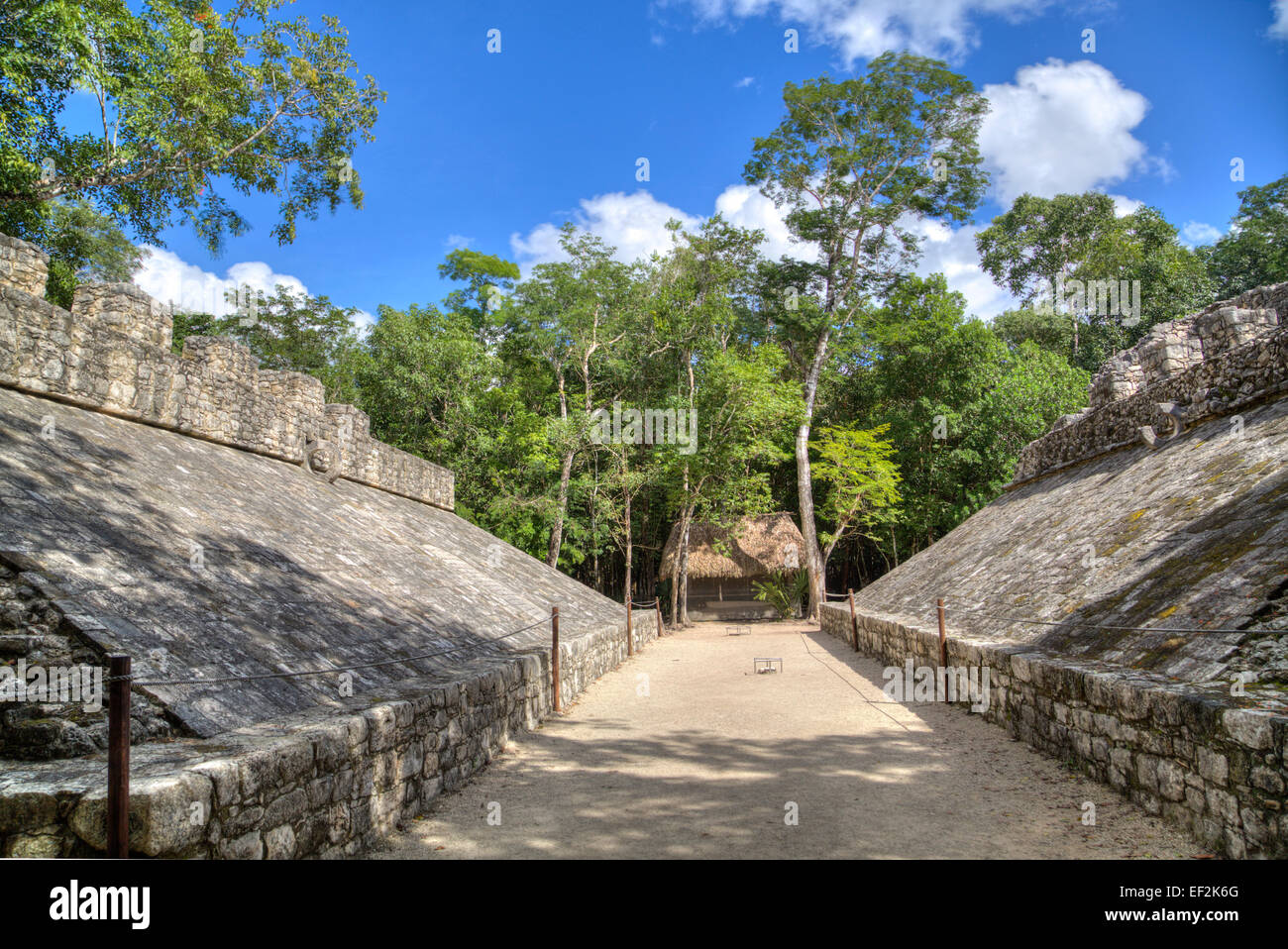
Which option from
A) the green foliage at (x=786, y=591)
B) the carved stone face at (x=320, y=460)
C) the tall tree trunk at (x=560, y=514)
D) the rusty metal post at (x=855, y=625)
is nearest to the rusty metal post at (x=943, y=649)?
the rusty metal post at (x=855, y=625)

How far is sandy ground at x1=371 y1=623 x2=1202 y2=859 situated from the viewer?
3.99 m

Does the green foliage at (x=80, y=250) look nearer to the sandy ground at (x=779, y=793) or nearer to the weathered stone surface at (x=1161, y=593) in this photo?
the sandy ground at (x=779, y=793)

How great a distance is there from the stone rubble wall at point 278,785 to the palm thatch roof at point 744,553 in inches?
828

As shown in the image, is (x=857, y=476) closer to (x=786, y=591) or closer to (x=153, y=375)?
(x=786, y=591)

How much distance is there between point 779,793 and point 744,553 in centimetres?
2209

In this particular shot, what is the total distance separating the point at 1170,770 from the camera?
3.92 metres

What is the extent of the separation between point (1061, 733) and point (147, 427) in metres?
8.87

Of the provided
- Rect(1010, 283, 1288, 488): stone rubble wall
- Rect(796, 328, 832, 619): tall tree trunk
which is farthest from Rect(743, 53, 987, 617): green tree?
Rect(1010, 283, 1288, 488): stone rubble wall

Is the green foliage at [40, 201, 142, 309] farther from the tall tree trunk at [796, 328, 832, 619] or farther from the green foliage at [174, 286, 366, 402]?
the tall tree trunk at [796, 328, 832, 619]

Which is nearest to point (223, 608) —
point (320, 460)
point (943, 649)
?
point (320, 460)

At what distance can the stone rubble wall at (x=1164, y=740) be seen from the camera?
10.4 feet

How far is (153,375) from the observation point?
7762mm

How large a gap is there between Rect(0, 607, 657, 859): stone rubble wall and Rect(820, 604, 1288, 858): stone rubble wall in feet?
13.8
